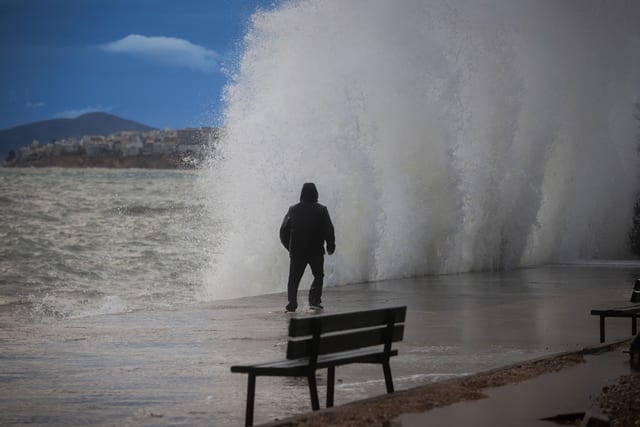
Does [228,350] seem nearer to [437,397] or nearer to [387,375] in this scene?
[387,375]

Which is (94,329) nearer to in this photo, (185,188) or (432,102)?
(432,102)

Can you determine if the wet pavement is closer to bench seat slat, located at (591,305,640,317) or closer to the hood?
bench seat slat, located at (591,305,640,317)

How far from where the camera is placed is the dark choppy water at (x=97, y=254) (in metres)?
31.8

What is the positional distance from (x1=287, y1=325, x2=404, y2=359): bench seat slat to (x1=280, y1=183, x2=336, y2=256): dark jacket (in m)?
6.84

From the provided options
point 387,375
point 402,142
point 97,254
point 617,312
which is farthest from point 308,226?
point 97,254

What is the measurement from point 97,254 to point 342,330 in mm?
42484

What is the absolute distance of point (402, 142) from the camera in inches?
1057

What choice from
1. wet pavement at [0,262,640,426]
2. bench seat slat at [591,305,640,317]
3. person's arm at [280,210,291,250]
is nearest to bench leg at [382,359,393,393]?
wet pavement at [0,262,640,426]

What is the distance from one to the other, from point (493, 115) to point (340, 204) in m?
6.72

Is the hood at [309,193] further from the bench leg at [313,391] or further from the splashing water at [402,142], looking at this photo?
the bench leg at [313,391]

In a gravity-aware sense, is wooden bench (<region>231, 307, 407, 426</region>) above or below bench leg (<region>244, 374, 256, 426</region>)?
above

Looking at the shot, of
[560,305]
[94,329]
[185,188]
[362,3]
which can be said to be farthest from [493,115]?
[185,188]

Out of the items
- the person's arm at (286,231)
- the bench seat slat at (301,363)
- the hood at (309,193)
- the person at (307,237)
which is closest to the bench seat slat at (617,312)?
the bench seat slat at (301,363)

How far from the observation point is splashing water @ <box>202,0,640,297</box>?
2458 cm
